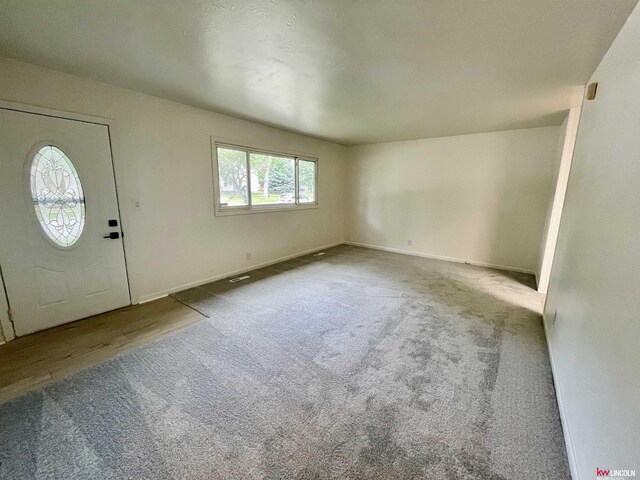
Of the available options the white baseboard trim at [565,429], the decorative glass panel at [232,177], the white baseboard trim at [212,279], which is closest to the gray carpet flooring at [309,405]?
the white baseboard trim at [565,429]

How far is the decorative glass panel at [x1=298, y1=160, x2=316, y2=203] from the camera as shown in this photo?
5.45 metres

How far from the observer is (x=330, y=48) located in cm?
192

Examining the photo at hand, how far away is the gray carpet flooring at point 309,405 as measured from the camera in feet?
4.33

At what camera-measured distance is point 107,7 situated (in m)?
1.52

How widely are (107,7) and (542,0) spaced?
8.16 ft

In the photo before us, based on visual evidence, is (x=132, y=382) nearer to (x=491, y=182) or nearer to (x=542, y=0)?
(x=542, y=0)

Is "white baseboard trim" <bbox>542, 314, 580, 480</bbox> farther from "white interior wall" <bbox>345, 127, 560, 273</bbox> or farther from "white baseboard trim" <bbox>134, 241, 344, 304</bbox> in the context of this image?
"white baseboard trim" <bbox>134, 241, 344, 304</bbox>

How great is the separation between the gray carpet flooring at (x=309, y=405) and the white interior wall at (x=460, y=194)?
7.07ft

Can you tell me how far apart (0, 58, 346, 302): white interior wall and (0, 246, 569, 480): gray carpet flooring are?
112 cm

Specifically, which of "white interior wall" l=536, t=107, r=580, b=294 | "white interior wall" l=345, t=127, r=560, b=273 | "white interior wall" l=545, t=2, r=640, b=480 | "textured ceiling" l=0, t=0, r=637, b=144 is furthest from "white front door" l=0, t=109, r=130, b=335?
"white interior wall" l=536, t=107, r=580, b=294

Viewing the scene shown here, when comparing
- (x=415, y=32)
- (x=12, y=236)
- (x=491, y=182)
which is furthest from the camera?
(x=491, y=182)

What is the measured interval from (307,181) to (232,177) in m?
1.92

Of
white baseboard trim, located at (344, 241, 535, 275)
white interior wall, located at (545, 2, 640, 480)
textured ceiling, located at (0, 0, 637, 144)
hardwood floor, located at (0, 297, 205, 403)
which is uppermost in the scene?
textured ceiling, located at (0, 0, 637, 144)

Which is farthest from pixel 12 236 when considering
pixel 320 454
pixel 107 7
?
pixel 320 454
